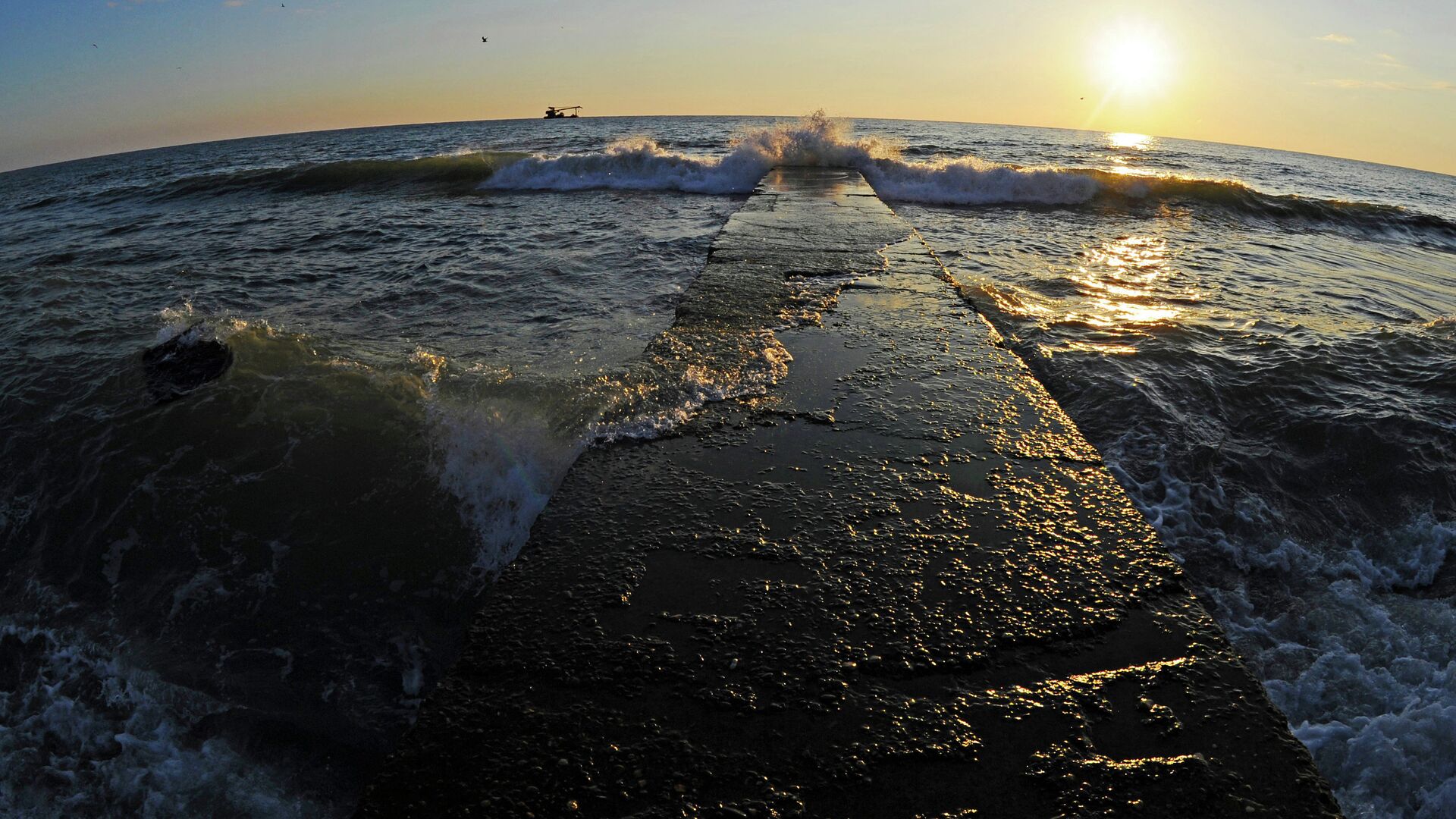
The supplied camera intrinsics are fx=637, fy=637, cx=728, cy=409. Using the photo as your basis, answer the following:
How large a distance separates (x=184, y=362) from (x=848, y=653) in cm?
533

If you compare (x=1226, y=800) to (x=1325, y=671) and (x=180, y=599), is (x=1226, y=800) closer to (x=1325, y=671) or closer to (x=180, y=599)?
(x=1325, y=671)

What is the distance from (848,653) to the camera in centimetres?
177

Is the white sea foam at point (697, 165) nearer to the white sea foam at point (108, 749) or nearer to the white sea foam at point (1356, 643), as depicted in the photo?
the white sea foam at point (1356, 643)

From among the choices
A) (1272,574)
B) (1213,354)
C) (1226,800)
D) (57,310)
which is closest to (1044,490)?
(1226,800)

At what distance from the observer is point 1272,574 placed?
3.04m

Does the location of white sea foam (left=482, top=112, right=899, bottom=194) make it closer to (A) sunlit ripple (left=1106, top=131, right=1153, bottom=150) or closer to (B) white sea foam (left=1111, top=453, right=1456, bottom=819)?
(B) white sea foam (left=1111, top=453, right=1456, bottom=819)

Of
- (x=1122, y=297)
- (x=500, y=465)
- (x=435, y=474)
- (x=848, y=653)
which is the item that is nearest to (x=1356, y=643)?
(x=848, y=653)

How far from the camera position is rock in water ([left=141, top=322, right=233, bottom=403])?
438 centimetres

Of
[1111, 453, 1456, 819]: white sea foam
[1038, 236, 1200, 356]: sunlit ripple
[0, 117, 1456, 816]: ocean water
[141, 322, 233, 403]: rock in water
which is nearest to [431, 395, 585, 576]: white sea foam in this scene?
[0, 117, 1456, 816]: ocean water

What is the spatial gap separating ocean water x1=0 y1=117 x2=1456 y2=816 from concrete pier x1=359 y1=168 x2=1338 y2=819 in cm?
83

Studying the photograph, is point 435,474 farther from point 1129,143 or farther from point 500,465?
point 1129,143

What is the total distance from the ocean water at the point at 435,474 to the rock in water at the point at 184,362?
0.11m

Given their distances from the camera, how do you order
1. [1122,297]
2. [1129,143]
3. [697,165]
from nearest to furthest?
[1122,297] < [697,165] < [1129,143]

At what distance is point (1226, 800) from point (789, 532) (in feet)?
4.30
